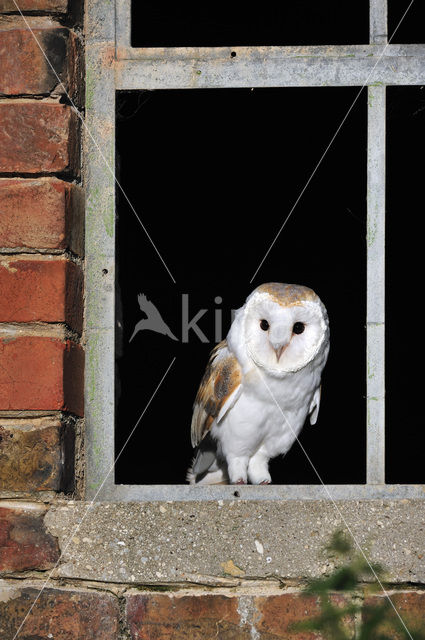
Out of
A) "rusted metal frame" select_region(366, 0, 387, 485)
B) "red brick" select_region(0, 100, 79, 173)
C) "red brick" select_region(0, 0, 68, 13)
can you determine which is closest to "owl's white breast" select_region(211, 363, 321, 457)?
"rusted metal frame" select_region(366, 0, 387, 485)

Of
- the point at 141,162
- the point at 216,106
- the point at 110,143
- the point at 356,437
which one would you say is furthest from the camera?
the point at 356,437

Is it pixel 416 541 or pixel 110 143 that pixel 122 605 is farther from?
pixel 110 143

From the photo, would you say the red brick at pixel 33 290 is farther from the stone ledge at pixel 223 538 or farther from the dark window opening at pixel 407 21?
the dark window opening at pixel 407 21

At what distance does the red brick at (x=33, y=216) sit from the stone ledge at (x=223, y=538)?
18.5 inches

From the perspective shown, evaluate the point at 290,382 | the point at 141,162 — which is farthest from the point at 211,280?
the point at 290,382

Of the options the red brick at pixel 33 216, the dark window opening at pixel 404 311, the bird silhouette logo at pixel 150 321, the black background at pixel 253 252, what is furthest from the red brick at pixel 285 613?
the bird silhouette logo at pixel 150 321

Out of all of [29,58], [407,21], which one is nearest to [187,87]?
[29,58]

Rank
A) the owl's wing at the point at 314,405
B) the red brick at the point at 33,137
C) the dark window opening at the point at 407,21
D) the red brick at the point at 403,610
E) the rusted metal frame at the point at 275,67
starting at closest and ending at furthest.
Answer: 1. the red brick at the point at 403,610
2. the red brick at the point at 33,137
3. the rusted metal frame at the point at 275,67
4. the dark window opening at the point at 407,21
5. the owl's wing at the point at 314,405

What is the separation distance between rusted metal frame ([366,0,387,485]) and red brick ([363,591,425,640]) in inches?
8.6

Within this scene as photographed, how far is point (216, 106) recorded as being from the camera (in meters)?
3.28

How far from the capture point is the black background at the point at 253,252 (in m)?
3.72

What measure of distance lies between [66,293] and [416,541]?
751 mm

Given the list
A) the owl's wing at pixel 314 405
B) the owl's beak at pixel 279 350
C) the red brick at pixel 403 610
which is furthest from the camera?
the owl's wing at pixel 314 405

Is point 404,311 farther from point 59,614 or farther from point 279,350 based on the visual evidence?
point 59,614
